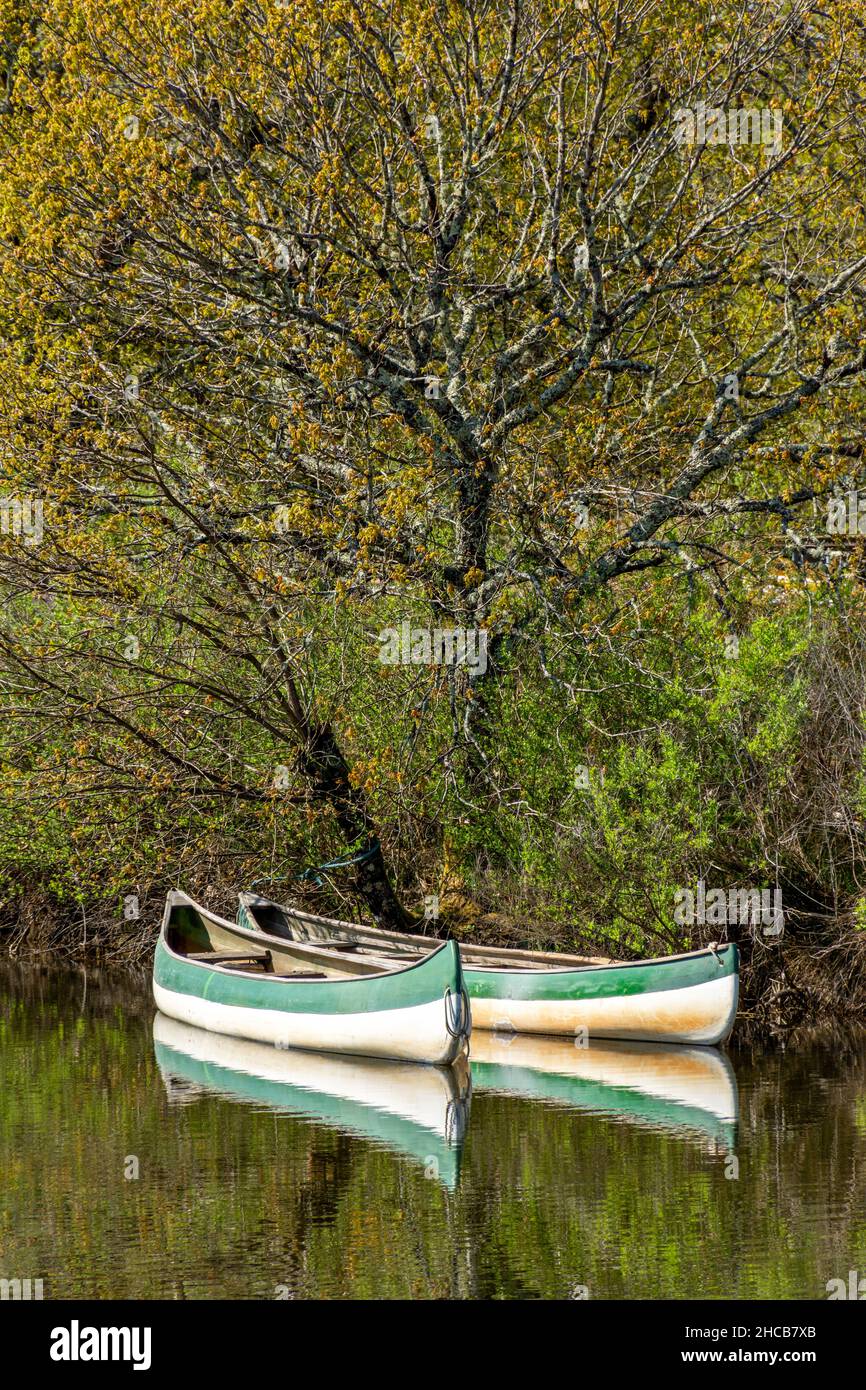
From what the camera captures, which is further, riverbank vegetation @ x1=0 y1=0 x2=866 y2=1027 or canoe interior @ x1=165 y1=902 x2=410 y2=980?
riverbank vegetation @ x1=0 y1=0 x2=866 y2=1027

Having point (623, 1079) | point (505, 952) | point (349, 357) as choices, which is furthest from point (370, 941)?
point (349, 357)

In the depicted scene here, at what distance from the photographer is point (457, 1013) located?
14.8 meters

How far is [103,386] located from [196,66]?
3.32 metres

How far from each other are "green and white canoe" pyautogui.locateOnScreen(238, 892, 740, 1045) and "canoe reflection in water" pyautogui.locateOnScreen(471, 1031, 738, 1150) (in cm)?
18

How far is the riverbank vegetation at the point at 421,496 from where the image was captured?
17000mm

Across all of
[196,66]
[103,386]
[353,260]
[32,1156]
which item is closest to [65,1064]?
[32,1156]

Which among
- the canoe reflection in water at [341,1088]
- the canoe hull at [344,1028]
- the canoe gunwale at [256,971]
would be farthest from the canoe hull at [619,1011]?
the canoe hull at [344,1028]

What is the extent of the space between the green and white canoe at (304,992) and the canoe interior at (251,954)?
0.01 m

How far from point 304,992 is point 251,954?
2.46m

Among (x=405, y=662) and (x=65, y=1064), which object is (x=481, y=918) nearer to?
(x=405, y=662)

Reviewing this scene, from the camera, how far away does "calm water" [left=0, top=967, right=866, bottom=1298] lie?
9.62 m

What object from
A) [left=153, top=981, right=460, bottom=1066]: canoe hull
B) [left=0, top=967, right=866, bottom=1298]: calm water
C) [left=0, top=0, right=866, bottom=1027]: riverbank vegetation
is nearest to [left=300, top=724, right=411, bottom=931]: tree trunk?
[left=0, top=0, right=866, bottom=1027]: riverbank vegetation

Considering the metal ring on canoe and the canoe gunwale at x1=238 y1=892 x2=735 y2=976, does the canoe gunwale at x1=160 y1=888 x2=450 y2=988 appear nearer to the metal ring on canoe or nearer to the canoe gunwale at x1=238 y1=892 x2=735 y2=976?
the canoe gunwale at x1=238 y1=892 x2=735 y2=976

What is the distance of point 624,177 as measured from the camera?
17.6 metres
